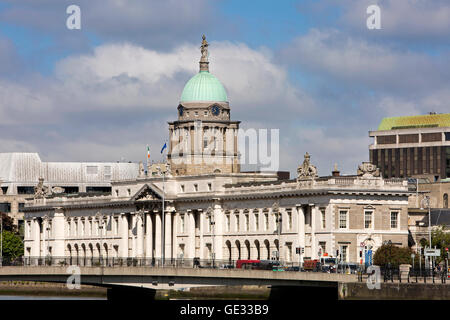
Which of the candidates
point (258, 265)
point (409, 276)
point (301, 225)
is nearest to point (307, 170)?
point (301, 225)

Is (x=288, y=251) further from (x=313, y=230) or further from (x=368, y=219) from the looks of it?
(x=368, y=219)

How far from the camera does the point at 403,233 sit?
192000 mm

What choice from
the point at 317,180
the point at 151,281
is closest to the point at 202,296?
the point at 317,180

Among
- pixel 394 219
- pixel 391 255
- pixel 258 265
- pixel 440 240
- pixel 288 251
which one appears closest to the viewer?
pixel 258 265

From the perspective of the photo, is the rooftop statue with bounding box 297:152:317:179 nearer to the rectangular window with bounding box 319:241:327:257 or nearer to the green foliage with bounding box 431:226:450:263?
the rectangular window with bounding box 319:241:327:257

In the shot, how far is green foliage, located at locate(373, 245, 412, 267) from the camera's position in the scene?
17812 centimetres

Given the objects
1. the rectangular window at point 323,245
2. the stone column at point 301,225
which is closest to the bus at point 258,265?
the rectangular window at point 323,245

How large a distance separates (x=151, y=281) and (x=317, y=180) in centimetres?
4498

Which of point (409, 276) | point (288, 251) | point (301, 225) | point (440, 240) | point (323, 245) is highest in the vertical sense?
point (301, 225)

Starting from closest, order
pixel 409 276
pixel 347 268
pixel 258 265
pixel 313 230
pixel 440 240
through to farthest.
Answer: pixel 409 276, pixel 347 268, pixel 258 265, pixel 313 230, pixel 440 240

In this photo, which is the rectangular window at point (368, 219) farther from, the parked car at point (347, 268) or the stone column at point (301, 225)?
the parked car at point (347, 268)

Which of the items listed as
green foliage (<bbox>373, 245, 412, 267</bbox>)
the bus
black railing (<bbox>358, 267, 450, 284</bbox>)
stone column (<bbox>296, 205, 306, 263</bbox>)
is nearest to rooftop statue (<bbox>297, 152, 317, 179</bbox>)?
stone column (<bbox>296, 205, 306, 263</bbox>)

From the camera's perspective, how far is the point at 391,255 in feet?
586

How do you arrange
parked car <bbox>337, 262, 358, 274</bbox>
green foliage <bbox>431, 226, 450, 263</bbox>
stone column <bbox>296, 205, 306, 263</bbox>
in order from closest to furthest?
parked car <bbox>337, 262, 358, 274</bbox>, stone column <bbox>296, 205, 306, 263</bbox>, green foliage <bbox>431, 226, 450, 263</bbox>
